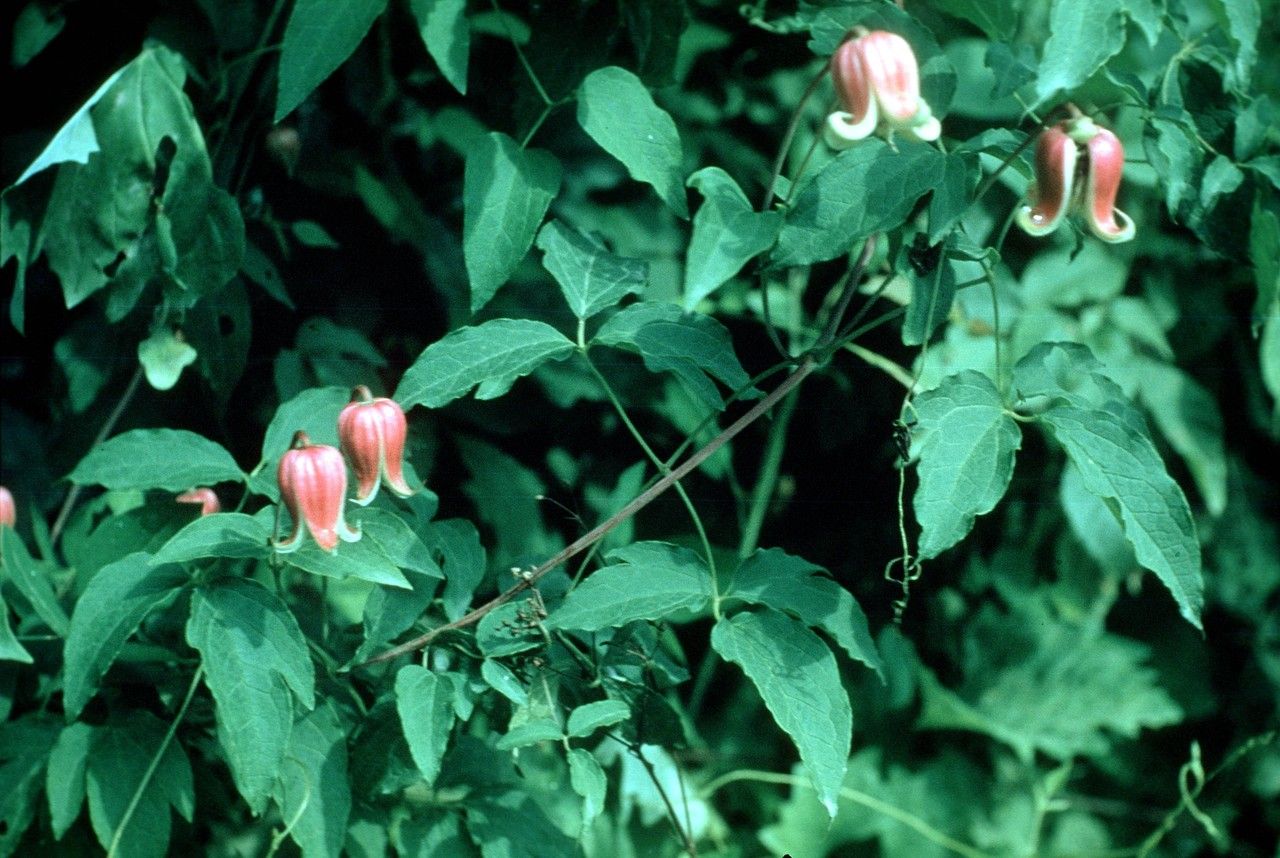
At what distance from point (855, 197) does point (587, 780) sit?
45cm

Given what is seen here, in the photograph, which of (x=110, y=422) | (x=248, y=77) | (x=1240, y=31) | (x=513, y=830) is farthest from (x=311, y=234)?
(x=1240, y=31)

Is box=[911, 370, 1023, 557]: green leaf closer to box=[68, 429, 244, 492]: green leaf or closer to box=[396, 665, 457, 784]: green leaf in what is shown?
box=[396, 665, 457, 784]: green leaf

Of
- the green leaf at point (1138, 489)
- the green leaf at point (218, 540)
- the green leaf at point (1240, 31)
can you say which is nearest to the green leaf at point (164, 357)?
the green leaf at point (218, 540)

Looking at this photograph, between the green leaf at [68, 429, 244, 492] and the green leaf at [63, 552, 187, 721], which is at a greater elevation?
the green leaf at [68, 429, 244, 492]

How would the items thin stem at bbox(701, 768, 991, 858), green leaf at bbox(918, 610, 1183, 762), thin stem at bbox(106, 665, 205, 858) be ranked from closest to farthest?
thin stem at bbox(106, 665, 205, 858)
thin stem at bbox(701, 768, 991, 858)
green leaf at bbox(918, 610, 1183, 762)

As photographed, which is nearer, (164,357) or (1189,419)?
(164,357)

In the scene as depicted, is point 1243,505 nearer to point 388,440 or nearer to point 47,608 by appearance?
point 388,440

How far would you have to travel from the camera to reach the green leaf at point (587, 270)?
1029mm

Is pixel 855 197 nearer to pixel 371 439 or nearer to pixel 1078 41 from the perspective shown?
pixel 1078 41

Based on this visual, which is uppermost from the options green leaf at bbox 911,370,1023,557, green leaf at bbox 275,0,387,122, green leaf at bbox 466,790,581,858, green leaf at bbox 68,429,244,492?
green leaf at bbox 275,0,387,122

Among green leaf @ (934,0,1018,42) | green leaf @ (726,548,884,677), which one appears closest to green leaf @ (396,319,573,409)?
green leaf @ (726,548,884,677)

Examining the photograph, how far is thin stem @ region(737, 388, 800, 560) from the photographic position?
5.44 ft

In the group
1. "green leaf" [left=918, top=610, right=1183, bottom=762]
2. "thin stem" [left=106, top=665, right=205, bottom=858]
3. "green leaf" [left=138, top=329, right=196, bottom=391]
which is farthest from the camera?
"green leaf" [left=918, top=610, right=1183, bottom=762]

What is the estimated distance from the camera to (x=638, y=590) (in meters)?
0.93
